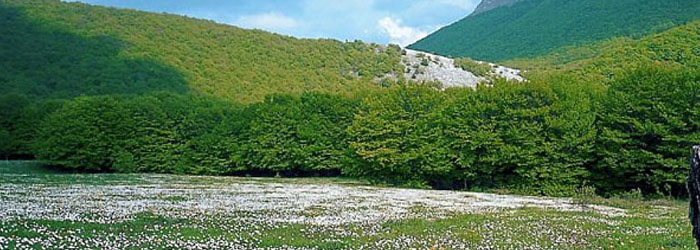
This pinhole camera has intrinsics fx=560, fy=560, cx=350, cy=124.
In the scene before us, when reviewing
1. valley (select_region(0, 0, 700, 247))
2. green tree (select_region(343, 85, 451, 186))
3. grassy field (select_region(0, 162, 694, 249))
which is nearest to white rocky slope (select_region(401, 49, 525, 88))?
valley (select_region(0, 0, 700, 247))

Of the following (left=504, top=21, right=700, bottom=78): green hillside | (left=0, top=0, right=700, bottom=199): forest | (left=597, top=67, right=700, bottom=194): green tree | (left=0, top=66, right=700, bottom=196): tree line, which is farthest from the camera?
(left=504, top=21, right=700, bottom=78): green hillside

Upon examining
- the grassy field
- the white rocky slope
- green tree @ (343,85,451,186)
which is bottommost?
the grassy field

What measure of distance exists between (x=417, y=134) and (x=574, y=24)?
120 meters

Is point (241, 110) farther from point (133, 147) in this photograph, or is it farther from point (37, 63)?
point (37, 63)

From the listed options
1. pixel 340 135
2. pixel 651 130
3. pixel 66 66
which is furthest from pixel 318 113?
pixel 66 66

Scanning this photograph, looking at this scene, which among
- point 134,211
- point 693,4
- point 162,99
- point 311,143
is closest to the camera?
point 134,211

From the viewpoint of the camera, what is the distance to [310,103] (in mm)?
88938

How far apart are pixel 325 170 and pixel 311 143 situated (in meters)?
4.95

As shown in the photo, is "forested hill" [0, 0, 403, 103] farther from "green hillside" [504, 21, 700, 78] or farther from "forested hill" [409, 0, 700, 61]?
"green hillside" [504, 21, 700, 78]

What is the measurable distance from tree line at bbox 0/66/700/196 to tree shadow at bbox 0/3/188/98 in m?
15.9

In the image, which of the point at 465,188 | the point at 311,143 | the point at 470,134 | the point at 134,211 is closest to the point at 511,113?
the point at 470,134

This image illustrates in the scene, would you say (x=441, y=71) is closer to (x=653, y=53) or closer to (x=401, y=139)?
(x=653, y=53)

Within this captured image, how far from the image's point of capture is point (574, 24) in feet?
534

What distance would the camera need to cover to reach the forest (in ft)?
171
